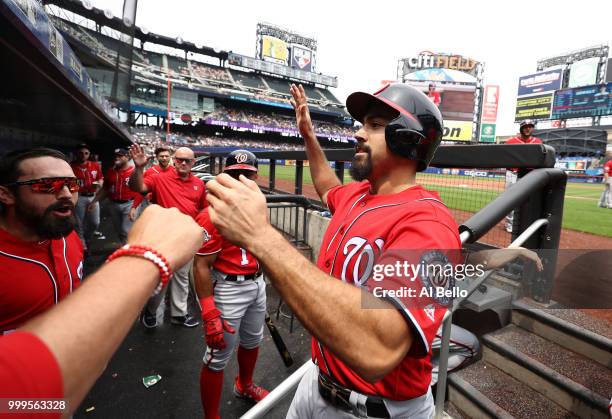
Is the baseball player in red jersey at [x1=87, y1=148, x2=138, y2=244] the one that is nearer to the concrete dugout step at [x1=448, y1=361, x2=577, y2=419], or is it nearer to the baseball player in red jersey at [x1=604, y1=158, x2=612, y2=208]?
the concrete dugout step at [x1=448, y1=361, x2=577, y2=419]

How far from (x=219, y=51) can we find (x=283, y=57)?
1275 centimetres

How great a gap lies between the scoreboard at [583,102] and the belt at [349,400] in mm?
56443

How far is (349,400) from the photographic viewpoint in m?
1.45

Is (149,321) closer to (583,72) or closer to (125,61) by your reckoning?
(125,61)

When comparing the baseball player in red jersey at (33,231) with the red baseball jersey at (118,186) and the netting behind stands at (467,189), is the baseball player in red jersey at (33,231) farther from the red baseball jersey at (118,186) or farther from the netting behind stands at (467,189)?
the netting behind stands at (467,189)

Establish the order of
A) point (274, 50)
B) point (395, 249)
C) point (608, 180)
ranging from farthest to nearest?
1. point (274, 50)
2. point (608, 180)
3. point (395, 249)

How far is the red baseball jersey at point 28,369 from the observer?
53cm

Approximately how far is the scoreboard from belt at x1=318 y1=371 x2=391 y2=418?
5644 centimetres

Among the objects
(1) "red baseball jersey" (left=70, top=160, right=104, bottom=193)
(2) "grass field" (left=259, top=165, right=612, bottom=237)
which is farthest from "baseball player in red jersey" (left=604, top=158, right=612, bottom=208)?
(1) "red baseball jersey" (left=70, top=160, right=104, bottom=193)

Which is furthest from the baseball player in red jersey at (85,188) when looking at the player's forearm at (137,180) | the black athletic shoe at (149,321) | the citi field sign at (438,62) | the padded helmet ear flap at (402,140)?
the citi field sign at (438,62)

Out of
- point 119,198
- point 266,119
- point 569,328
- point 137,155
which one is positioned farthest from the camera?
point 266,119

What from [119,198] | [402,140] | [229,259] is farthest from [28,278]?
[119,198]

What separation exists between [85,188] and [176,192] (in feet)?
11.2

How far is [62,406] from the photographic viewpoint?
57 centimetres
